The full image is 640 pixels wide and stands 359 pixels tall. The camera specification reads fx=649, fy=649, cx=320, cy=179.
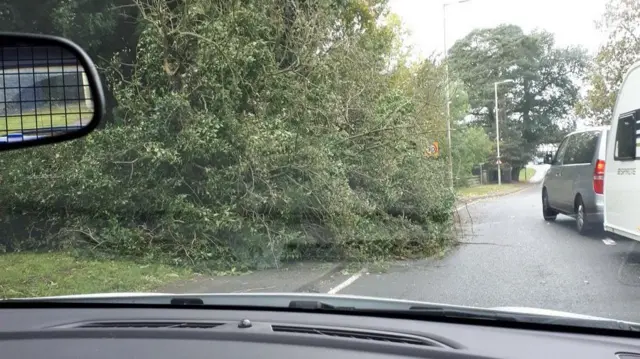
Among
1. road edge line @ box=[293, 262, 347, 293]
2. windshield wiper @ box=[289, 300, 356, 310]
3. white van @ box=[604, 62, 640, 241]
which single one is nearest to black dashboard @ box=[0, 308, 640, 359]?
windshield wiper @ box=[289, 300, 356, 310]

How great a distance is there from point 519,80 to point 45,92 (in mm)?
11697

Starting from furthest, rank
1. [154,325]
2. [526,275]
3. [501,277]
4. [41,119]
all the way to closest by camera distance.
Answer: [526,275], [501,277], [41,119], [154,325]

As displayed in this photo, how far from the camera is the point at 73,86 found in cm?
404

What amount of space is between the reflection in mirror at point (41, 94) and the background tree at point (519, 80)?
10803 mm

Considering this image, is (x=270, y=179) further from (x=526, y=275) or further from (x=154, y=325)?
(x=154, y=325)

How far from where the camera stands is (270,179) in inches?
373

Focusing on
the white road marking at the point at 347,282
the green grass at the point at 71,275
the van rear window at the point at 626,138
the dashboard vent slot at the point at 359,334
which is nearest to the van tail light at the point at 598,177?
the van rear window at the point at 626,138

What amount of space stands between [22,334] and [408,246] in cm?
728

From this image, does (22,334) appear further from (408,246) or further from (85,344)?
(408,246)

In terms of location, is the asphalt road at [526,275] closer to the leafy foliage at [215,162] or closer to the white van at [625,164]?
the white van at [625,164]

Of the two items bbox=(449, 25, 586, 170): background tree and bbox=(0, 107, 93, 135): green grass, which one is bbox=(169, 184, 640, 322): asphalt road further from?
bbox=(0, 107, 93, 135): green grass

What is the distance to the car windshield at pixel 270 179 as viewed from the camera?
8.13m

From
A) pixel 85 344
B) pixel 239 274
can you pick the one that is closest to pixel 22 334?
pixel 85 344

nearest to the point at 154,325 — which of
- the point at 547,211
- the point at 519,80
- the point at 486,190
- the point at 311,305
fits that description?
the point at 311,305
